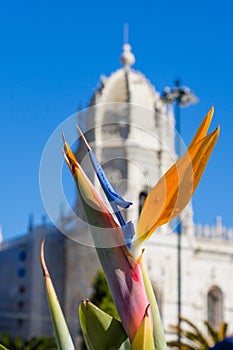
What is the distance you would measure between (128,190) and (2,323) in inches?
1739

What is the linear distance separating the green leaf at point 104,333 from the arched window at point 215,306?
41.6m

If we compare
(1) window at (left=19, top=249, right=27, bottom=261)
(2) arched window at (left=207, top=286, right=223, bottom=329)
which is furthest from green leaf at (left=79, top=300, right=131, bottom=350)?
(1) window at (left=19, top=249, right=27, bottom=261)

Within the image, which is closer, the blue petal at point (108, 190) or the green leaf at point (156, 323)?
the blue petal at point (108, 190)

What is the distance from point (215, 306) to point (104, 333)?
4220 centimetres

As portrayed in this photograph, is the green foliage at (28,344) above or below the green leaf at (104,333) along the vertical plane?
above

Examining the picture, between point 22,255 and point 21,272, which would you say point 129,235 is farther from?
point 22,255

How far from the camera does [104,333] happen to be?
4023mm

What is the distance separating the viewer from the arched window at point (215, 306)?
4484 centimetres

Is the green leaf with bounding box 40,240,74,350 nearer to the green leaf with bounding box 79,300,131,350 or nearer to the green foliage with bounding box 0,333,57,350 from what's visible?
the green leaf with bounding box 79,300,131,350

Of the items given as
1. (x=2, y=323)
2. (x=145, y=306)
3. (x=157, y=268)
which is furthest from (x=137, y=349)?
(x=2, y=323)

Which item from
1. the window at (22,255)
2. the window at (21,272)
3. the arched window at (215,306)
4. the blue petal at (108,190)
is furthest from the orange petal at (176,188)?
the window at (22,255)

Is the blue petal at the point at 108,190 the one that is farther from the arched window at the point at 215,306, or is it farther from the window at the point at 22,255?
the window at the point at 22,255

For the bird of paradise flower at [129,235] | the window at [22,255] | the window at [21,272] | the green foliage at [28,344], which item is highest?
the window at [22,255]

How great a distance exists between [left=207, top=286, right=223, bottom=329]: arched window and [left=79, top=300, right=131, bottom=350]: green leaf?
137 feet
